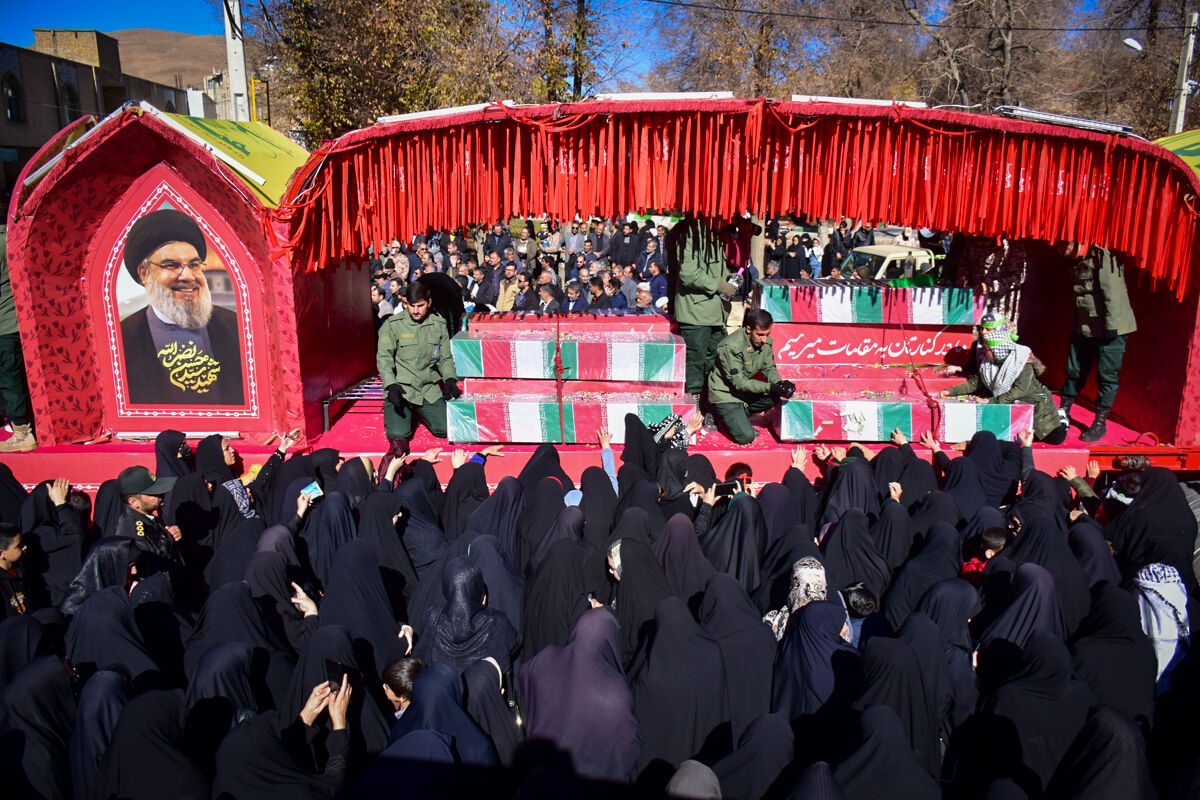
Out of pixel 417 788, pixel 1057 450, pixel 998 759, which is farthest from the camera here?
pixel 1057 450

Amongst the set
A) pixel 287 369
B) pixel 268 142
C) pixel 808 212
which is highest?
pixel 268 142

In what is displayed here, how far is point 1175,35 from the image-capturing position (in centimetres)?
2205

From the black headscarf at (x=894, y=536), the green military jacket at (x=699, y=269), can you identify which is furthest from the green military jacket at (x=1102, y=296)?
the black headscarf at (x=894, y=536)

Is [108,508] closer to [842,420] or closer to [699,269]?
[699,269]

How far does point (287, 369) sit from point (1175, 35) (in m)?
24.7

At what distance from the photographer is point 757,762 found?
9.46 feet

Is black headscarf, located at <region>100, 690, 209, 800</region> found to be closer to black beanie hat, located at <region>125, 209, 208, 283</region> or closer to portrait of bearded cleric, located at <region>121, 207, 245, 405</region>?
portrait of bearded cleric, located at <region>121, 207, 245, 405</region>

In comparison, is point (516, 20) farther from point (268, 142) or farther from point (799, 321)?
point (799, 321)

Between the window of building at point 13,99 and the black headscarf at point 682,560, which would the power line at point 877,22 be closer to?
the black headscarf at point 682,560

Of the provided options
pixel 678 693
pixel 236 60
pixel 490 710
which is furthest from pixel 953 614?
pixel 236 60

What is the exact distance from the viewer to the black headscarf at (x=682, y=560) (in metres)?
4.22

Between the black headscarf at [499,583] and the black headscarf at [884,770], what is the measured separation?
1867 mm

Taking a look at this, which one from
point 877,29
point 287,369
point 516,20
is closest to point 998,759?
point 287,369

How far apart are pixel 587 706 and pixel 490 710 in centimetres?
42
